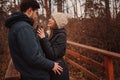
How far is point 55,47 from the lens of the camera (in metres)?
3.66

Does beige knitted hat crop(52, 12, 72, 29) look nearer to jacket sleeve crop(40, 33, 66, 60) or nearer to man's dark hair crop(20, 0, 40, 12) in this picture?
jacket sleeve crop(40, 33, 66, 60)

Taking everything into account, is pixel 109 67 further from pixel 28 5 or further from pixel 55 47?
pixel 28 5

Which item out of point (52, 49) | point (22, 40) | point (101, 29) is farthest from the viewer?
point (101, 29)

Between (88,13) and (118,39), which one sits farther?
(88,13)

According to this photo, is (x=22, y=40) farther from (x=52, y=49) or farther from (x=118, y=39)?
(x=118, y=39)

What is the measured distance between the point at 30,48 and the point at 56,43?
0.76m

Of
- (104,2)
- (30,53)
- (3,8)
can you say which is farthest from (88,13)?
(30,53)

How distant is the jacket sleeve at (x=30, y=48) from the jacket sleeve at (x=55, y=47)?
0.35 m

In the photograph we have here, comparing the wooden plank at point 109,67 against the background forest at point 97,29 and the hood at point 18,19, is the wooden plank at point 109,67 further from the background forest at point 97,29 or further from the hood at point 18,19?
the background forest at point 97,29

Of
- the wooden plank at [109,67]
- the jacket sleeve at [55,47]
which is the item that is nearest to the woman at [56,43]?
the jacket sleeve at [55,47]

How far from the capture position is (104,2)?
14859 mm

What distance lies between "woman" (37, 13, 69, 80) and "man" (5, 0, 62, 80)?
295 mm

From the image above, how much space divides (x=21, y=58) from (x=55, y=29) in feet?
2.85

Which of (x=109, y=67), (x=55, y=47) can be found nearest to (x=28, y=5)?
(x=55, y=47)
